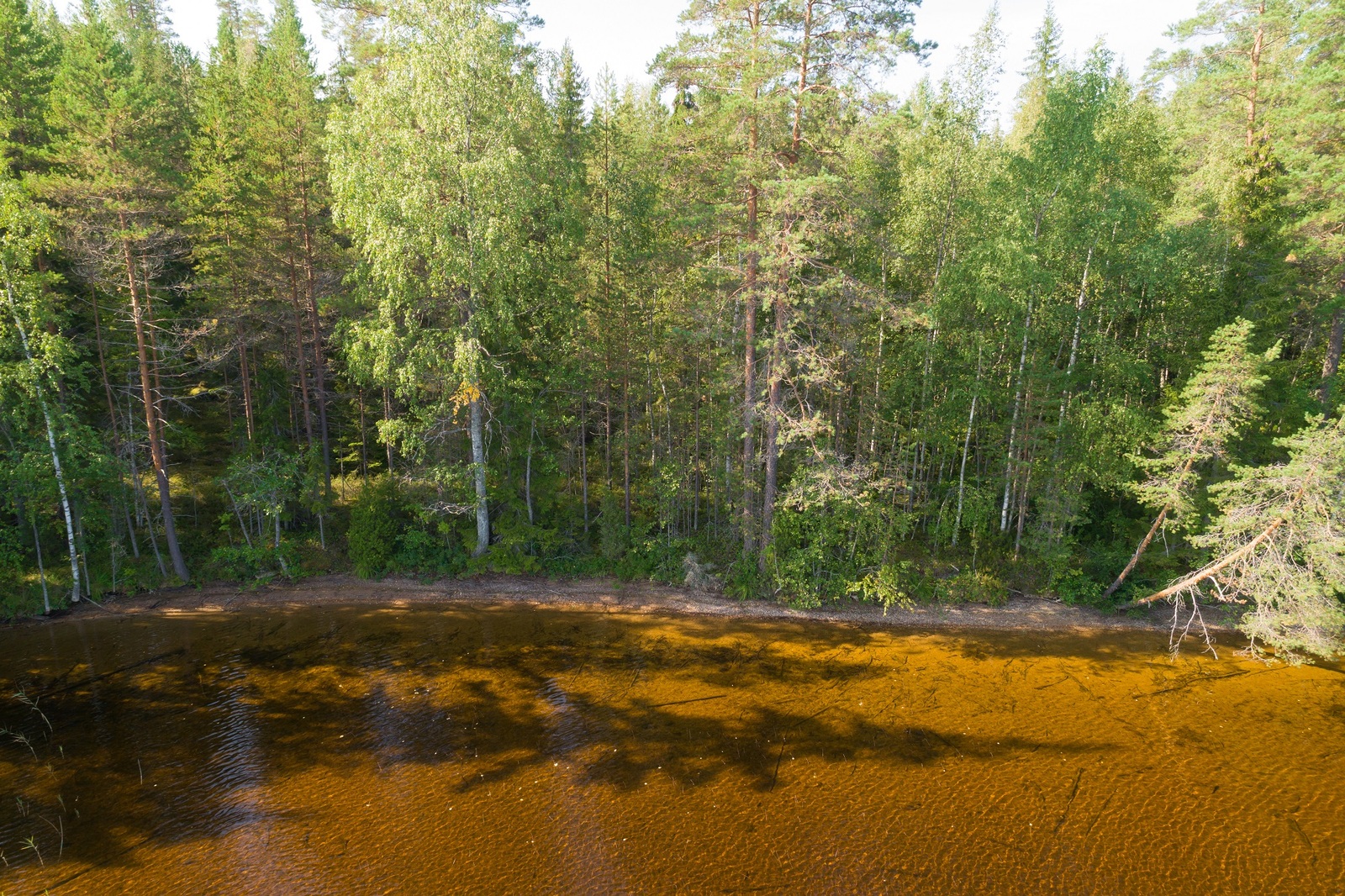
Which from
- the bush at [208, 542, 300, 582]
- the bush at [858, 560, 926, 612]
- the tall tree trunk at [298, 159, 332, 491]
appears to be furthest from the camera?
the tall tree trunk at [298, 159, 332, 491]

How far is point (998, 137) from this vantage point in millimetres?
26578

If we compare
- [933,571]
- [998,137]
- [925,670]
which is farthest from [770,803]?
[998,137]

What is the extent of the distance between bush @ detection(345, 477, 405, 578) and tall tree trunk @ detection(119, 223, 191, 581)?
14.5 feet

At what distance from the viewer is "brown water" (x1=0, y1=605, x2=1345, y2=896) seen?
27.4 feet

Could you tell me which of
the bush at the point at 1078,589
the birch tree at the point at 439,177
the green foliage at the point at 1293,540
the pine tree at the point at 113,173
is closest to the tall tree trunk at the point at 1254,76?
the green foliage at the point at 1293,540

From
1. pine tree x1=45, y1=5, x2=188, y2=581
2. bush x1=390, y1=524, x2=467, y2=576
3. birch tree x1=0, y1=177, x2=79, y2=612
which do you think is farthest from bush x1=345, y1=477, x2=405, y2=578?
birch tree x1=0, y1=177, x2=79, y2=612

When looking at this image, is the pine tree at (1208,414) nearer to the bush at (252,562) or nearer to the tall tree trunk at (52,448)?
the bush at (252,562)

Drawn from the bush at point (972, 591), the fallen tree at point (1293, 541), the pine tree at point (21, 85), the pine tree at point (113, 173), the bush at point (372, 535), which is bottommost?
the bush at point (972, 591)

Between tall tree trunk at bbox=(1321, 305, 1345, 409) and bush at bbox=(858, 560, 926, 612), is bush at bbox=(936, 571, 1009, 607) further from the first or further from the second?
tall tree trunk at bbox=(1321, 305, 1345, 409)

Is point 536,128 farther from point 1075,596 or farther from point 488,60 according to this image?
point 1075,596

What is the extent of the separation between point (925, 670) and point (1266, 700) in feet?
21.7

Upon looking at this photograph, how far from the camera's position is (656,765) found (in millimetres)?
10320

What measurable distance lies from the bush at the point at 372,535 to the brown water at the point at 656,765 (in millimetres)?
3180

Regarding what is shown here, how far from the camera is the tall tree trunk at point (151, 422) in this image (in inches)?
615
